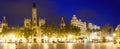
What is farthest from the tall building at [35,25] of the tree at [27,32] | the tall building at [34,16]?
the tree at [27,32]

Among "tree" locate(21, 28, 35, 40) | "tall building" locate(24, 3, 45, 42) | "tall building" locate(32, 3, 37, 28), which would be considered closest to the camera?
"tree" locate(21, 28, 35, 40)

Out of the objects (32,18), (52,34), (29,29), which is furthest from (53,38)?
(32,18)

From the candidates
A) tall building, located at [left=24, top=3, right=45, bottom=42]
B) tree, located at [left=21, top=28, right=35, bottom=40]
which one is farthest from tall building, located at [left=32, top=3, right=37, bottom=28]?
tree, located at [left=21, top=28, right=35, bottom=40]

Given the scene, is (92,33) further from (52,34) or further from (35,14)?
(52,34)

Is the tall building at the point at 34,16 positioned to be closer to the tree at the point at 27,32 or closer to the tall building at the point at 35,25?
the tall building at the point at 35,25

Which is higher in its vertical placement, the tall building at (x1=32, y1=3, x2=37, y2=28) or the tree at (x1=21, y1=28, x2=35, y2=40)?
the tall building at (x1=32, y1=3, x2=37, y2=28)

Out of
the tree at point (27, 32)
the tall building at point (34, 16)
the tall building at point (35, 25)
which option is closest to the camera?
the tree at point (27, 32)

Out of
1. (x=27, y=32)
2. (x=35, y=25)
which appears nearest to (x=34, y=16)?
(x=35, y=25)

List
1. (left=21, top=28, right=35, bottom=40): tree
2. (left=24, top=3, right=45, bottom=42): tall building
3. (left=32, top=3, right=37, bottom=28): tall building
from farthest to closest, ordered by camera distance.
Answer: (left=32, top=3, right=37, bottom=28): tall building < (left=24, top=3, right=45, bottom=42): tall building < (left=21, top=28, right=35, bottom=40): tree

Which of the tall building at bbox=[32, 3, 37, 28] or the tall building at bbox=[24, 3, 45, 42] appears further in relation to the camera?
the tall building at bbox=[32, 3, 37, 28]

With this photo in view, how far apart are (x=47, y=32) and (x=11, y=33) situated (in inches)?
905

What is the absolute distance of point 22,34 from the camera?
436ft

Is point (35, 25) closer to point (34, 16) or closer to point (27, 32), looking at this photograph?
point (34, 16)

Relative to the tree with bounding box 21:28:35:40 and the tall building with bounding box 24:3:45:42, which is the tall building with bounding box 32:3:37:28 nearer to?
the tall building with bounding box 24:3:45:42
